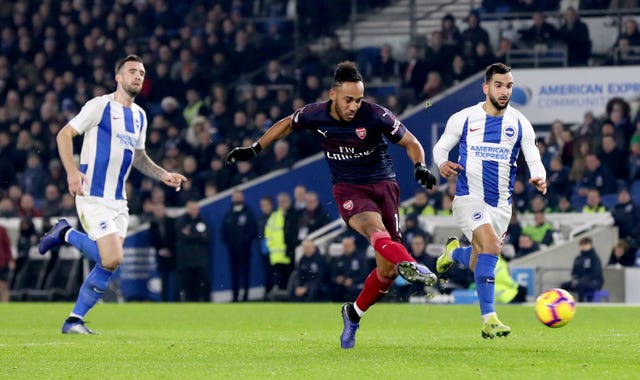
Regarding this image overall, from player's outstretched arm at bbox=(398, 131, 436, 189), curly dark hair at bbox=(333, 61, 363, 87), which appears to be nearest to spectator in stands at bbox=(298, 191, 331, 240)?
player's outstretched arm at bbox=(398, 131, 436, 189)

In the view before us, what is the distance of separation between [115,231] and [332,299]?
958 cm

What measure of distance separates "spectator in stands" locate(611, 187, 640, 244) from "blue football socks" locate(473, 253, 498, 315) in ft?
33.2

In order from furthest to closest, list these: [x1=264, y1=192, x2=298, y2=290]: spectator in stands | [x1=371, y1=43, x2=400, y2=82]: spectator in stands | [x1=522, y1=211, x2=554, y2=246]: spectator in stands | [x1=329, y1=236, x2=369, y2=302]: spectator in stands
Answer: [x1=371, y1=43, x2=400, y2=82]: spectator in stands < [x1=264, y1=192, x2=298, y2=290]: spectator in stands < [x1=522, y1=211, x2=554, y2=246]: spectator in stands < [x1=329, y1=236, x2=369, y2=302]: spectator in stands

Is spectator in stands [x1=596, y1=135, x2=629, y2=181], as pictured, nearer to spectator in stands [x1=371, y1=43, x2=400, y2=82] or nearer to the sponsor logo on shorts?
spectator in stands [x1=371, y1=43, x2=400, y2=82]

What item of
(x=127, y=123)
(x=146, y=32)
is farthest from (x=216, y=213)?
(x=127, y=123)

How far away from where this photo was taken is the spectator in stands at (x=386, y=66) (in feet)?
85.0

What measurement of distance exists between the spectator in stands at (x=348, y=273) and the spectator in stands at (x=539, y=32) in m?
5.95

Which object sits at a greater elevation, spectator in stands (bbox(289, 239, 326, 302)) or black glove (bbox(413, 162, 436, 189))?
black glove (bbox(413, 162, 436, 189))

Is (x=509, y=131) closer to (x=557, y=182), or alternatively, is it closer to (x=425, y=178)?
(x=425, y=178)

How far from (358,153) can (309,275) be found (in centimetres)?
1137

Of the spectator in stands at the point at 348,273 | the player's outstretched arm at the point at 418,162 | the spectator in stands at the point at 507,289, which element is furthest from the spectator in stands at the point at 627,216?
the player's outstretched arm at the point at 418,162

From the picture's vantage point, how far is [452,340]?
37.4ft

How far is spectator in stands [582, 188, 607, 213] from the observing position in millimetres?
21453

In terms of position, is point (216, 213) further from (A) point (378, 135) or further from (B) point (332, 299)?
(A) point (378, 135)
